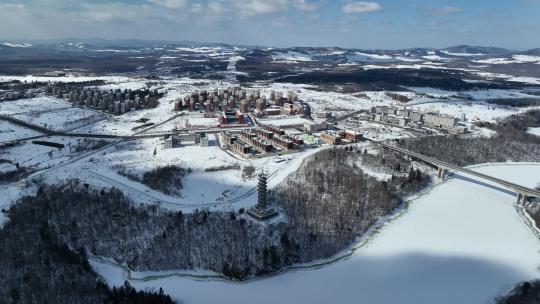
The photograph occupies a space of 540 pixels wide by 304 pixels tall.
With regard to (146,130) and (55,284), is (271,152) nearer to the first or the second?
(146,130)

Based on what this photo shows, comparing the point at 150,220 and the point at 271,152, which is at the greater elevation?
the point at 271,152

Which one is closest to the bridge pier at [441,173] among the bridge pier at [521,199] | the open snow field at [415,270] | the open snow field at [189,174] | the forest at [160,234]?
the forest at [160,234]

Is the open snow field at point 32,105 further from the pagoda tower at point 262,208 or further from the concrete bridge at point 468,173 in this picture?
the concrete bridge at point 468,173

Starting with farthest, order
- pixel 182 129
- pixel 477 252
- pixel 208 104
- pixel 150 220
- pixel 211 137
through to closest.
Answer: pixel 208 104, pixel 182 129, pixel 211 137, pixel 150 220, pixel 477 252

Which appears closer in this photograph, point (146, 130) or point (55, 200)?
point (55, 200)

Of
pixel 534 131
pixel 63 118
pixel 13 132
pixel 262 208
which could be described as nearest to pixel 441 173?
pixel 262 208

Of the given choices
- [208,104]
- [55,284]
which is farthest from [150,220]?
[208,104]
